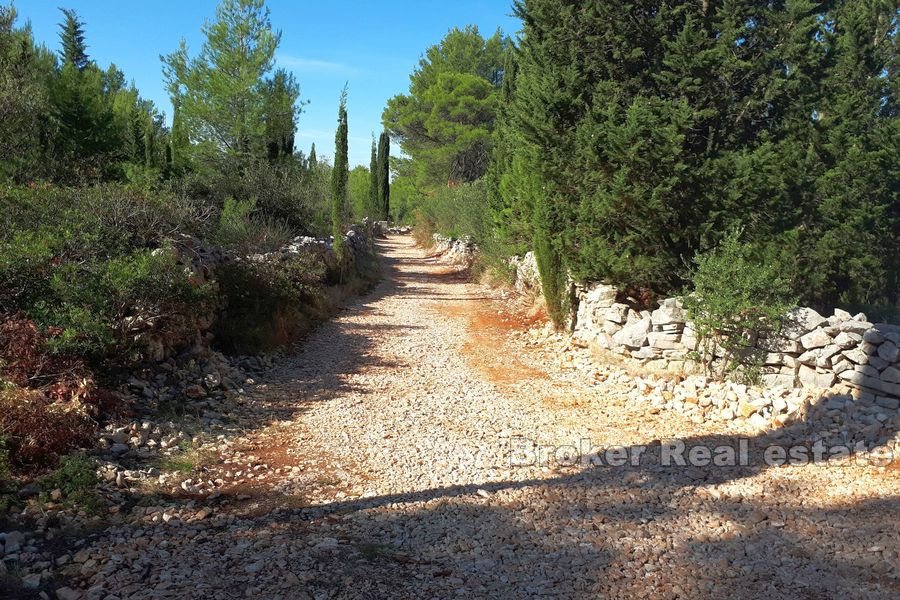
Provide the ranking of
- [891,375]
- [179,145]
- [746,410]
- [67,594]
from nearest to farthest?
[67,594], [891,375], [746,410], [179,145]

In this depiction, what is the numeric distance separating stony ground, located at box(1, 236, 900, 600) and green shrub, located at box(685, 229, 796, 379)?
1.03 meters

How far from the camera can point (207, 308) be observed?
7605 millimetres

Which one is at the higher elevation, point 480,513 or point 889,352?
point 889,352

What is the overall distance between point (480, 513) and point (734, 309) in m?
4.10

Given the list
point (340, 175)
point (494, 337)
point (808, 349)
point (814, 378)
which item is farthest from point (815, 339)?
point (340, 175)

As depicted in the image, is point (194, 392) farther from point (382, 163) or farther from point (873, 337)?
point (382, 163)

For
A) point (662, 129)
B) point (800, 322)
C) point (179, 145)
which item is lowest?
point (800, 322)

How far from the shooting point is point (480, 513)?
424cm

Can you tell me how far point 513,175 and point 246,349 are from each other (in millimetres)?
8103

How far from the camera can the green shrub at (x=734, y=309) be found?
21.7 ft

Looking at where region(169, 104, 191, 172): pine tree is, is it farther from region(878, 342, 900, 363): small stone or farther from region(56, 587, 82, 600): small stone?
region(878, 342, 900, 363): small stone

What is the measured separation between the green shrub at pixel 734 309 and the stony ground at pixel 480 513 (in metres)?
1.03

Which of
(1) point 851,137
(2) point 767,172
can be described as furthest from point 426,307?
(1) point 851,137

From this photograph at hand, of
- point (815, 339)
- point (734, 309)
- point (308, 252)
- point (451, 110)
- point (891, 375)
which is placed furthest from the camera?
point (451, 110)
